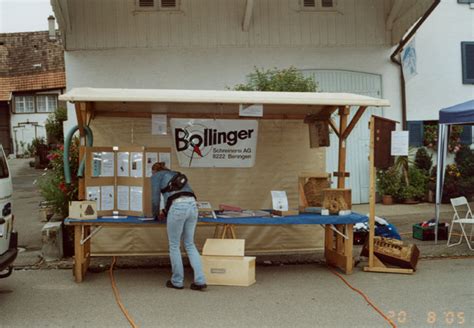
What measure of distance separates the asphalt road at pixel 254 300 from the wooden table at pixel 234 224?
23 centimetres

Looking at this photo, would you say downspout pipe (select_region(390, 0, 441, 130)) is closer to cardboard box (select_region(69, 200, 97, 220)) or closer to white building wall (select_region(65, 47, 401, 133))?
white building wall (select_region(65, 47, 401, 133))

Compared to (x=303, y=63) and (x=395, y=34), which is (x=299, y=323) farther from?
(x=395, y=34)

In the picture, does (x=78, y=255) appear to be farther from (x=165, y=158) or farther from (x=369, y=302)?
(x=369, y=302)

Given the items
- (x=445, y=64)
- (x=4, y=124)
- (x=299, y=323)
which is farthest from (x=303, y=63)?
(x=4, y=124)

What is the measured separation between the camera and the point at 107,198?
802cm

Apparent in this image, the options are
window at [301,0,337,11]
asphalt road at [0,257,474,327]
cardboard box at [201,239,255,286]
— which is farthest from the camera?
window at [301,0,337,11]

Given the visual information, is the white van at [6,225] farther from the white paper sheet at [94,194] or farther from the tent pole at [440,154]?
the tent pole at [440,154]

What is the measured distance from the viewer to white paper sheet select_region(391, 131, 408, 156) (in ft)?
26.2

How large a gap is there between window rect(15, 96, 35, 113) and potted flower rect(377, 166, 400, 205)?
24285 millimetres

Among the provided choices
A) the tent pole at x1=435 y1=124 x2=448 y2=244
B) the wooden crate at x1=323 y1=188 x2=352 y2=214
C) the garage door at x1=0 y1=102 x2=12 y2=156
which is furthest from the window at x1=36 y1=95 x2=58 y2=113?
the wooden crate at x1=323 y1=188 x2=352 y2=214

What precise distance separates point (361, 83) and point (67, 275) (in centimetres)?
922

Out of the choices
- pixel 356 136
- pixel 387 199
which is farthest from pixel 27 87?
pixel 387 199

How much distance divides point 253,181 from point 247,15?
5.62 metres
